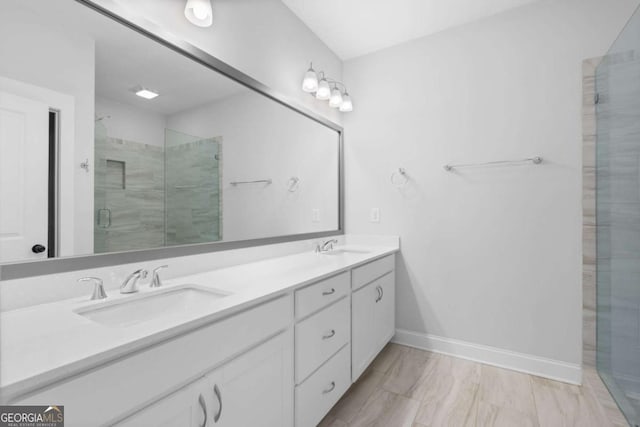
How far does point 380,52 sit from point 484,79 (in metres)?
0.87

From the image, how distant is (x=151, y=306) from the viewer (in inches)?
42.8

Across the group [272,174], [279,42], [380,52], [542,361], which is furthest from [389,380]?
[380,52]

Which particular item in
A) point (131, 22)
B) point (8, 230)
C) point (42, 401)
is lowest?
point (42, 401)

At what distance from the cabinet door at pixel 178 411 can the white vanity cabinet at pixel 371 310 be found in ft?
3.25

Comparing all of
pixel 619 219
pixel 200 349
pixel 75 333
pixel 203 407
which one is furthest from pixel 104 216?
pixel 619 219

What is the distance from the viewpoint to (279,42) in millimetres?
1954

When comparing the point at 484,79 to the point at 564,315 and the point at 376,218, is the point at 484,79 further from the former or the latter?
the point at 564,315

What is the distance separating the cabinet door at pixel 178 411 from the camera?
2.32 feet

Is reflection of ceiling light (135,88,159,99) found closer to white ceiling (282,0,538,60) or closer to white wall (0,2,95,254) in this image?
white wall (0,2,95,254)

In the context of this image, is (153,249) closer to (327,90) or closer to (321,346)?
(321,346)

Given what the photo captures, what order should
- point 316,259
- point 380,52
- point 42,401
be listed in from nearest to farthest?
point 42,401, point 316,259, point 380,52

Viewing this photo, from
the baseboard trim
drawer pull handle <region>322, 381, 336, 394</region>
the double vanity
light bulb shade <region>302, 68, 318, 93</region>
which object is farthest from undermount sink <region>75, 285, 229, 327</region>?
the baseboard trim

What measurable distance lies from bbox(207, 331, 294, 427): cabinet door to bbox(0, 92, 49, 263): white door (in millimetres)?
709

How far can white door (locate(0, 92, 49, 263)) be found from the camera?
875 mm
